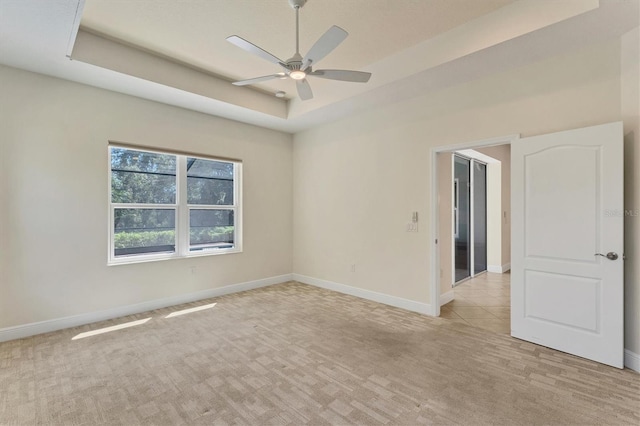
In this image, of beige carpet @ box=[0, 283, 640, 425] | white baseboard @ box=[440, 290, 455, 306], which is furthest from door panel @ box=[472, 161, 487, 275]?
beige carpet @ box=[0, 283, 640, 425]

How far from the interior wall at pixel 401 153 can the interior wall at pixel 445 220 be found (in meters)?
0.46

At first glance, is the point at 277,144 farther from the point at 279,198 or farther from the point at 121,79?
the point at 121,79

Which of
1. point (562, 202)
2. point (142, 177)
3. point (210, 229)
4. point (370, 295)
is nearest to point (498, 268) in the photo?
point (370, 295)

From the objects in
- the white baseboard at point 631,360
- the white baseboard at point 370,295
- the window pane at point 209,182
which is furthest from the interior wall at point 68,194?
the white baseboard at point 631,360

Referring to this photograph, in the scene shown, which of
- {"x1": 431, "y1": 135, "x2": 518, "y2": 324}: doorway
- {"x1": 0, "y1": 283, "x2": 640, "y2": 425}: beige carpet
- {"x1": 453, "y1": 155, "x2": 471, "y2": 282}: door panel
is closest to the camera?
{"x1": 0, "y1": 283, "x2": 640, "y2": 425}: beige carpet

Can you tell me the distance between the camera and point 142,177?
4246 millimetres

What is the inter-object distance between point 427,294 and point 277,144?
12.2 feet

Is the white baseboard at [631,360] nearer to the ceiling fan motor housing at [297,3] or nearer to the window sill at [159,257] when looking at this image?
the ceiling fan motor housing at [297,3]

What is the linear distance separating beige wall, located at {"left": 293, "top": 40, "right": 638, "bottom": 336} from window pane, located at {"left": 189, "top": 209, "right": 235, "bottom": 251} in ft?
4.44

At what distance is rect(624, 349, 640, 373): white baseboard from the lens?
2.53 m

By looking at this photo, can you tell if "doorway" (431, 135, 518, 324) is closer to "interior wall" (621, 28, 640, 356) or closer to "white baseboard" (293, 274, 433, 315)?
"white baseboard" (293, 274, 433, 315)

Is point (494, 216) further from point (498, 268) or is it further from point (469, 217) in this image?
point (498, 268)

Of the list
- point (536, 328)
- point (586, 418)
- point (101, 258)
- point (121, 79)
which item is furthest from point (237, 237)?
point (586, 418)

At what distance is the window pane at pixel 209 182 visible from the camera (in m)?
4.73
